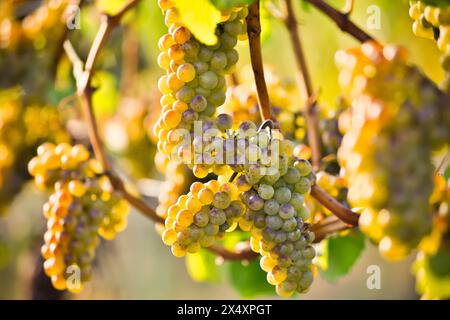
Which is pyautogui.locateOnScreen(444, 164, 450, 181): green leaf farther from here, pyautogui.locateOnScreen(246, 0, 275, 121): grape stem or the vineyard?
pyautogui.locateOnScreen(246, 0, 275, 121): grape stem

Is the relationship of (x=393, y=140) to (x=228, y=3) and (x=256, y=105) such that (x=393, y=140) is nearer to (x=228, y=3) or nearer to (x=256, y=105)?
(x=228, y=3)

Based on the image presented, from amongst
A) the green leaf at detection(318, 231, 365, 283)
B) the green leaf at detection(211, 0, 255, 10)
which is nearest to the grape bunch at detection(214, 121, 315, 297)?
the green leaf at detection(211, 0, 255, 10)

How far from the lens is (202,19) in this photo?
68cm

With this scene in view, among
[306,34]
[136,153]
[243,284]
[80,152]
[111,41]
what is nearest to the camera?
[80,152]

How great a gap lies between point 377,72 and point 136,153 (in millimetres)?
1119

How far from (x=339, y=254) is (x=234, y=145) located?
0.48 m

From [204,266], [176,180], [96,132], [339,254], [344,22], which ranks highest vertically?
[344,22]

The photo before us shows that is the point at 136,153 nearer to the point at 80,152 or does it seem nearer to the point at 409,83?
the point at 80,152

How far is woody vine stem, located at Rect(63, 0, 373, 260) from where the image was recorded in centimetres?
73

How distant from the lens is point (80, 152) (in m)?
1.00

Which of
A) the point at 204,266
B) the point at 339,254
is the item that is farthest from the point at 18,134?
the point at 339,254

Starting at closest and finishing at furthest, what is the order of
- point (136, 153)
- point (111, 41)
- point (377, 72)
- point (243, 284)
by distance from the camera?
point (377, 72)
point (243, 284)
point (136, 153)
point (111, 41)

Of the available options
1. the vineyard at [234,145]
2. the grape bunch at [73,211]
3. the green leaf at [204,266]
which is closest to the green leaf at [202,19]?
the vineyard at [234,145]
